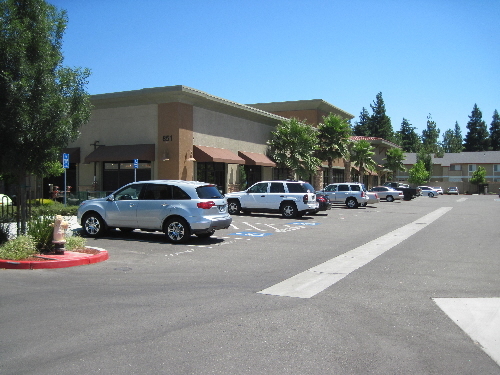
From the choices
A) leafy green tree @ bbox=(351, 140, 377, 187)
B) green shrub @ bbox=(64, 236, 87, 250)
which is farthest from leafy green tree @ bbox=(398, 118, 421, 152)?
green shrub @ bbox=(64, 236, 87, 250)

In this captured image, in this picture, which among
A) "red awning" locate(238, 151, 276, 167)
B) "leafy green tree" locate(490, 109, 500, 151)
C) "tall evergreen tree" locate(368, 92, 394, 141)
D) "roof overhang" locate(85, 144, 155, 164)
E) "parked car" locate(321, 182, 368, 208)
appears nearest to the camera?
"roof overhang" locate(85, 144, 155, 164)

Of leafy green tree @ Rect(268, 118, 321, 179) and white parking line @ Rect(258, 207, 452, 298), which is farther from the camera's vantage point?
leafy green tree @ Rect(268, 118, 321, 179)

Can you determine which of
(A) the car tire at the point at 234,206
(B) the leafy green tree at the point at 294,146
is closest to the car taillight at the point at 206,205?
(A) the car tire at the point at 234,206

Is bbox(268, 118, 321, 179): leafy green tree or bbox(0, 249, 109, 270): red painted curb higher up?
bbox(268, 118, 321, 179): leafy green tree

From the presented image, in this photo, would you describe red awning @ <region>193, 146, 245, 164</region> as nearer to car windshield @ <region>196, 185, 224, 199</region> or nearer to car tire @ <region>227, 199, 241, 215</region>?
car tire @ <region>227, 199, 241, 215</region>

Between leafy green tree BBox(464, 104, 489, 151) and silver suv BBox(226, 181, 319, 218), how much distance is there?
113 m

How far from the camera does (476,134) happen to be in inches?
4818

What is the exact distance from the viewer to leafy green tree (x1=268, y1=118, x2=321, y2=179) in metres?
35.6

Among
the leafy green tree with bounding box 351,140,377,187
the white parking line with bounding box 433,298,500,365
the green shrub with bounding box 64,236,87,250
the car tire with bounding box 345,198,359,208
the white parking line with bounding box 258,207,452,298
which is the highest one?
the leafy green tree with bounding box 351,140,377,187

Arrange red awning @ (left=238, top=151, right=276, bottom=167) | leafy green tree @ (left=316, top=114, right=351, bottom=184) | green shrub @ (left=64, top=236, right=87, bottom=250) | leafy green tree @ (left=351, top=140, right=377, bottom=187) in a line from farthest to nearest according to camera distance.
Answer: leafy green tree @ (left=351, top=140, right=377, bottom=187) < leafy green tree @ (left=316, top=114, right=351, bottom=184) < red awning @ (left=238, top=151, right=276, bottom=167) < green shrub @ (left=64, top=236, right=87, bottom=250)

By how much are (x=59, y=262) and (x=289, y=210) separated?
568 inches

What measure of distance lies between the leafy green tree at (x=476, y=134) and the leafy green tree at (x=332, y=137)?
94.3 m

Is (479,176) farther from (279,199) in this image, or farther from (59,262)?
(59,262)

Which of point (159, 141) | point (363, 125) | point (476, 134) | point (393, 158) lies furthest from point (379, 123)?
point (159, 141)
